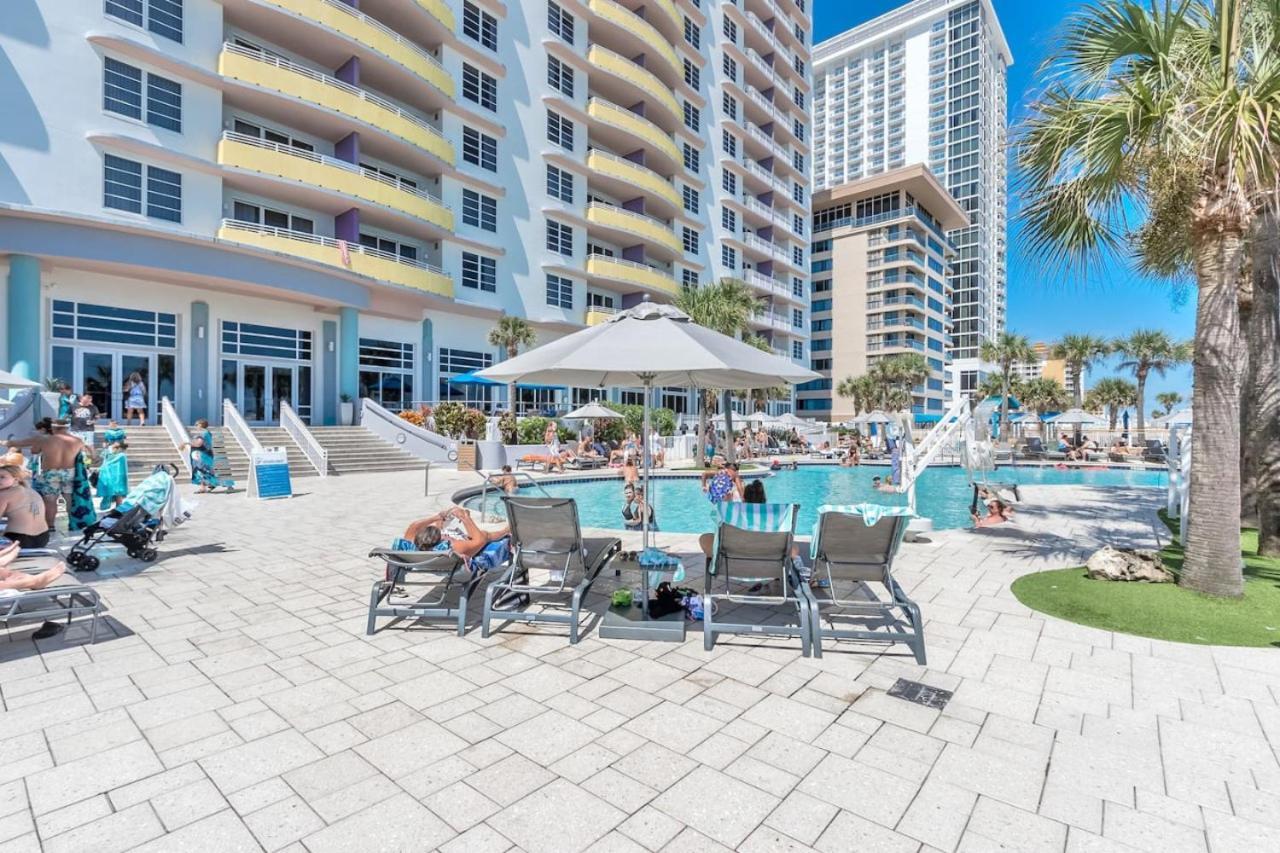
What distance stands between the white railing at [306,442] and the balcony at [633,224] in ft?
58.5

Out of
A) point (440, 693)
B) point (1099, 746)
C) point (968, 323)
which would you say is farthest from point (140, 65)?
point (968, 323)

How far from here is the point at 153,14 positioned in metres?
18.0

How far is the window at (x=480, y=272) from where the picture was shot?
26.3 metres

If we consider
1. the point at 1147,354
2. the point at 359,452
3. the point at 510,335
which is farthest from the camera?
the point at 1147,354

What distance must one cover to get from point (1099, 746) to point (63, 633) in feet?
23.7

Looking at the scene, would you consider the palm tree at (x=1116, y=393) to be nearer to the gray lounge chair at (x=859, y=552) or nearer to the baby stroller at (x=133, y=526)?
the gray lounge chair at (x=859, y=552)

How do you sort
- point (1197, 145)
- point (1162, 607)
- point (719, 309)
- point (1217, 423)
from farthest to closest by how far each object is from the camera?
1. point (719, 309)
2. point (1217, 423)
3. point (1162, 607)
4. point (1197, 145)

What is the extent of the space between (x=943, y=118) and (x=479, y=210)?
9698cm

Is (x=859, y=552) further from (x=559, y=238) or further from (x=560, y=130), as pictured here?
(x=560, y=130)

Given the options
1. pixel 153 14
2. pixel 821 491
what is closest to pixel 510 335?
pixel 821 491

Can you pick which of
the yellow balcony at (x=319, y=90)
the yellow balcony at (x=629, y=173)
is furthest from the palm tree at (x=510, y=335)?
the yellow balcony at (x=629, y=173)

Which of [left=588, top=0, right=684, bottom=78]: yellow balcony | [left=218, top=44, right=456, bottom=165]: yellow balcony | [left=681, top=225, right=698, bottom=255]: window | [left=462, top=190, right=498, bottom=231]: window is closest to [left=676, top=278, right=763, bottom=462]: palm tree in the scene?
[left=462, top=190, right=498, bottom=231]: window

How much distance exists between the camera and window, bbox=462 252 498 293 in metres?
26.3

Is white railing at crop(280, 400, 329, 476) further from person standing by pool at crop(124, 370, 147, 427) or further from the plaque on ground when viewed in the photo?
the plaque on ground
